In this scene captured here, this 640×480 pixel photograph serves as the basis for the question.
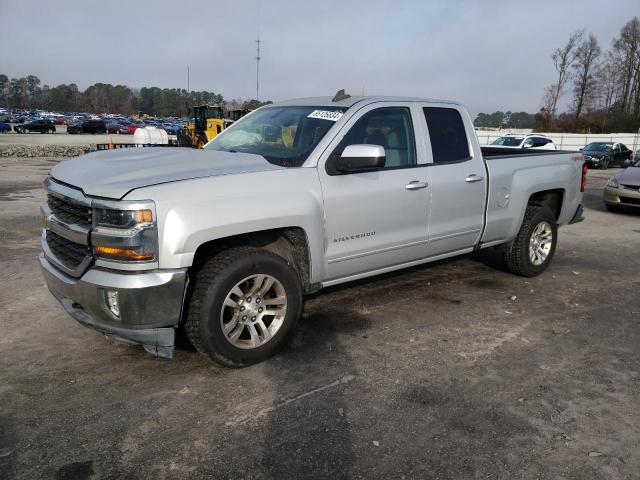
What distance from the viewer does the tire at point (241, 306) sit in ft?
10.9

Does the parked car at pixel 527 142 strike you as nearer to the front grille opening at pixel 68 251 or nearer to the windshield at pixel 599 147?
the windshield at pixel 599 147

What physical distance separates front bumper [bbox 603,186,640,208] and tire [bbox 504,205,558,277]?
599 centimetres

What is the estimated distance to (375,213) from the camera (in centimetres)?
414

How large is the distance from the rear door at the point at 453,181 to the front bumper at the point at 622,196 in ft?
24.6

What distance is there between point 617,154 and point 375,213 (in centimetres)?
2713

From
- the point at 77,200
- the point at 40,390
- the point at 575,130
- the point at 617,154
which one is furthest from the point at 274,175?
the point at 575,130

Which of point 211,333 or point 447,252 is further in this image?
point 447,252

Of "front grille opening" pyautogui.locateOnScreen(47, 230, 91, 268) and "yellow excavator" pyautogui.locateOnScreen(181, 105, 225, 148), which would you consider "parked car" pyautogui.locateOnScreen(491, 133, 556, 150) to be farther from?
"front grille opening" pyautogui.locateOnScreen(47, 230, 91, 268)

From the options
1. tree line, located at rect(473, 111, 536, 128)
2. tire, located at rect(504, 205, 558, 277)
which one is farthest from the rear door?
tree line, located at rect(473, 111, 536, 128)

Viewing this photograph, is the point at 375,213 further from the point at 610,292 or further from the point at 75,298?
the point at 610,292

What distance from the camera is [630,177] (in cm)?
1099

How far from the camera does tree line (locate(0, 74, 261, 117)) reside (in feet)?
486

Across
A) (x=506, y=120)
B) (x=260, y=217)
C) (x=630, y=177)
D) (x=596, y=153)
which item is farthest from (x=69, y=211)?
(x=506, y=120)

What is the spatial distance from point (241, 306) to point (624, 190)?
10.3 m
